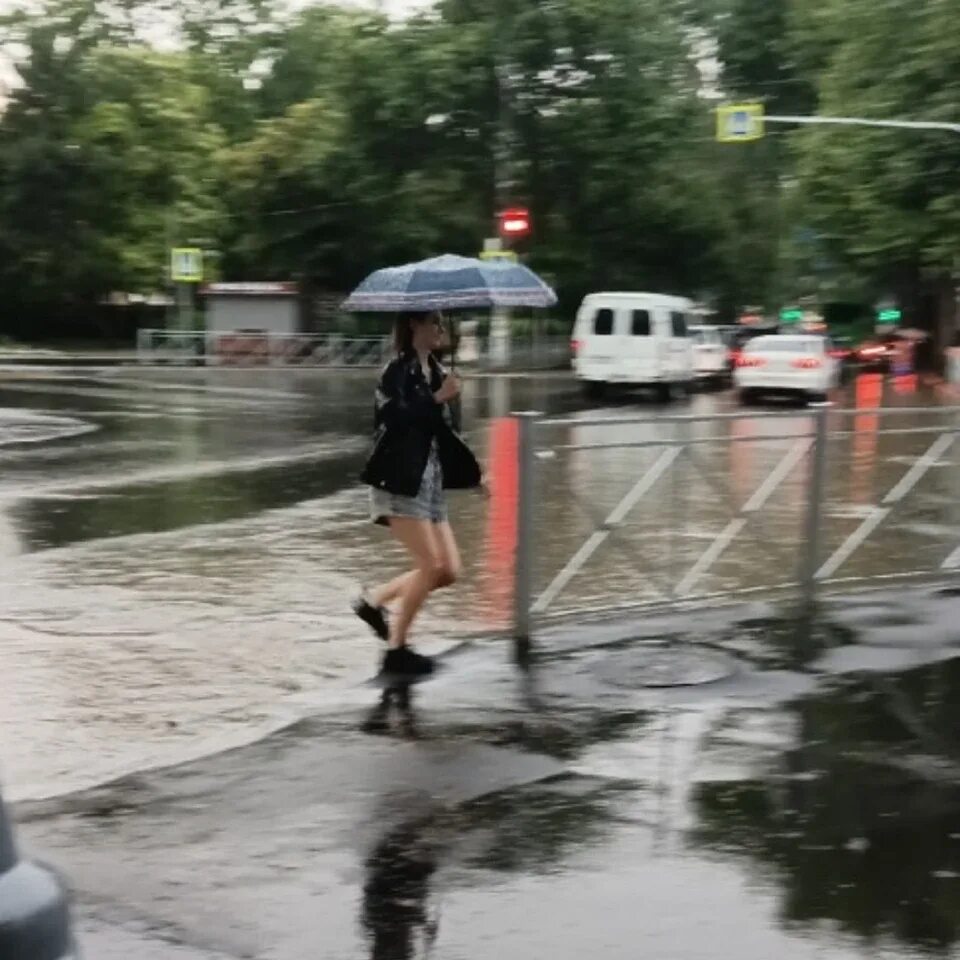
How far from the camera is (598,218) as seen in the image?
5034 centimetres

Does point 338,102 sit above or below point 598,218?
above

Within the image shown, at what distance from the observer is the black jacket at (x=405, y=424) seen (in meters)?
7.87

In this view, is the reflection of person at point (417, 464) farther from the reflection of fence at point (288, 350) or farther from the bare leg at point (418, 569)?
the reflection of fence at point (288, 350)

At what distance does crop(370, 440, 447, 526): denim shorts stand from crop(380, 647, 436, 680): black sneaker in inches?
25.2

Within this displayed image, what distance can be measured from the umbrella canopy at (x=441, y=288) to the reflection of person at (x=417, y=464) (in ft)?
0.35

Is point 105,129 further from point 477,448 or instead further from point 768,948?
point 768,948

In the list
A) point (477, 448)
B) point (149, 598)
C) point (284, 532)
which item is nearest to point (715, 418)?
point (149, 598)

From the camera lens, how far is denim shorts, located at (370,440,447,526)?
798 centimetres

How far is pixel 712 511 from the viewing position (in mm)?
9664

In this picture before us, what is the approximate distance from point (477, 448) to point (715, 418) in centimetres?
1178

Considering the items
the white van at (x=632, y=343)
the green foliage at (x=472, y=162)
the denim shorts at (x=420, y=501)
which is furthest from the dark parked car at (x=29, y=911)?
the green foliage at (x=472, y=162)

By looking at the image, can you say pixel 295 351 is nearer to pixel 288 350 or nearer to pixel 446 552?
pixel 288 350

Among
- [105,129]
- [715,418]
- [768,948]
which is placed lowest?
[768,948]

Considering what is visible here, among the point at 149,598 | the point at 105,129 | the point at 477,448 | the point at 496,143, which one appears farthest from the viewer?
the point at 105,129
